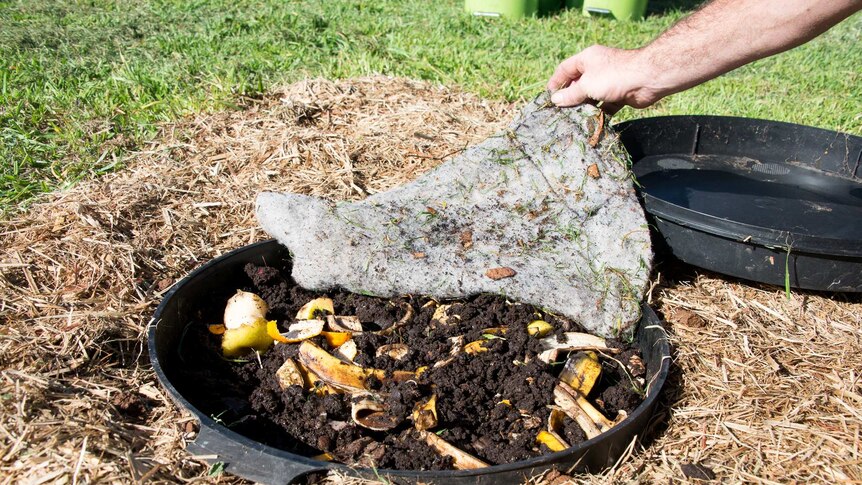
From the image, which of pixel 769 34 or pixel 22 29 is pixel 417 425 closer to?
pixel 769 34

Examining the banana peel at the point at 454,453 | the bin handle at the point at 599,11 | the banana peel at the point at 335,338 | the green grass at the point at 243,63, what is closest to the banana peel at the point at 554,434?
the banana peel at the point at 454,453

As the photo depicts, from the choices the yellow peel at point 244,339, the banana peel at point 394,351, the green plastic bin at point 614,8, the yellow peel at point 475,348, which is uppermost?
the green plastic bin at point 614,8

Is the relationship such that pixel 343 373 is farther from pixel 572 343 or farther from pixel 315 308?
pixel 572 343

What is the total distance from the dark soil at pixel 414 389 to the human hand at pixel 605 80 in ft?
3.32

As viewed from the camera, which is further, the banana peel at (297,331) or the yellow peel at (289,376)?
the banana peel at (297,331)

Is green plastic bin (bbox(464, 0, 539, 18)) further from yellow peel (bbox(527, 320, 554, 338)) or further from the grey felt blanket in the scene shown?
yellow peel (bbox(527, 320, 554, 338))

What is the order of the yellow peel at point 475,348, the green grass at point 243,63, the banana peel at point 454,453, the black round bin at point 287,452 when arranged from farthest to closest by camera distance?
the green grass at point 243,63 → the yellow peel at point 475,348 → the banana peel at point 454,453 → the black round bin at point 287,452

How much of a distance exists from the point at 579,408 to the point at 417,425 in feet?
1.79

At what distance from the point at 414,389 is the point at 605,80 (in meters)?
1.59

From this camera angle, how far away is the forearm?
266cm

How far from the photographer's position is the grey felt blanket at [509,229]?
2.91 m

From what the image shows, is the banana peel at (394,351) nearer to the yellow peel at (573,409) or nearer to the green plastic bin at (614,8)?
the yellow peel at (573,409)

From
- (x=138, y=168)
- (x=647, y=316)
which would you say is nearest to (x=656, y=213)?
(x=647, y=316)

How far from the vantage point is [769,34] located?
276 centimetres
